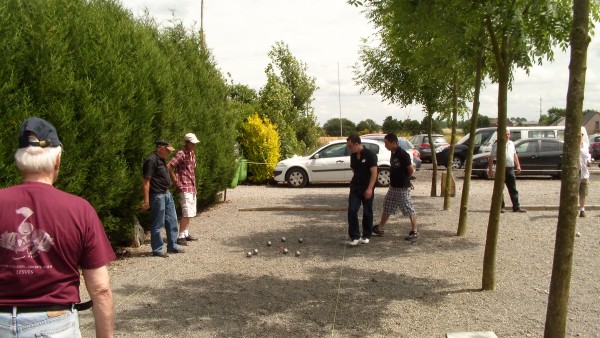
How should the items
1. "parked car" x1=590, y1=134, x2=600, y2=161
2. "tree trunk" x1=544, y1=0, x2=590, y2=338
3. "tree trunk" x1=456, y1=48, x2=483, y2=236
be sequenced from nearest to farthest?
"tree trunk" x1=544, y1=0, x2=590, y2=338
"tree trunk" x1=456, y1=48, x2=483, y2=236
"parked car" x1=590, y1=134, x2=600, y2=161

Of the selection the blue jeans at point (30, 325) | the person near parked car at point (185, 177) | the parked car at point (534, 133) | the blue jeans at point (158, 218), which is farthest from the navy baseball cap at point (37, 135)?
the parked car at point (534, 133)

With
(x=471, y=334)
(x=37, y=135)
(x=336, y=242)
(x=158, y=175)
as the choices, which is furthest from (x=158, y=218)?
(x=37, y=135)

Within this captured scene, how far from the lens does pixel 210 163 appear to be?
41.7 feet

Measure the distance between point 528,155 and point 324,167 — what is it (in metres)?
7.58

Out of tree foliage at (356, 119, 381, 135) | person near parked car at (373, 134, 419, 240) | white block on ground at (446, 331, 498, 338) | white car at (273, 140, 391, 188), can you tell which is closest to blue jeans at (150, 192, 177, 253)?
person near parked car at (373, 134, 419, 240)

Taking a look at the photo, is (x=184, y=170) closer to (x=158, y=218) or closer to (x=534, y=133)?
(x=158, y=218)

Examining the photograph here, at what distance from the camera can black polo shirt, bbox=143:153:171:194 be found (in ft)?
26.7

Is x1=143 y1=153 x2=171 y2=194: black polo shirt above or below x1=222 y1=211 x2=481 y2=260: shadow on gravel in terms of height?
above

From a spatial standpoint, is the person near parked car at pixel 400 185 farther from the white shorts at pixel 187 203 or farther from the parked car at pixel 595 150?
the parked car at pixel 595 150

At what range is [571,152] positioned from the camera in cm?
367

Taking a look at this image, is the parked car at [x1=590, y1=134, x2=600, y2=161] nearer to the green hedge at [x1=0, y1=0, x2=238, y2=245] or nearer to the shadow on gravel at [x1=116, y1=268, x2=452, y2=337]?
the green hedge at [x1=0, y1=0, x2=238, y2=245]

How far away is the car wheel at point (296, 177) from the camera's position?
18844mm

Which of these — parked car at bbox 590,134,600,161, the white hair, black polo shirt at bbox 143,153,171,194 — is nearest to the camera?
the white hair

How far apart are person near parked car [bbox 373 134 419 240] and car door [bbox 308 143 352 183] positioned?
8.83m
